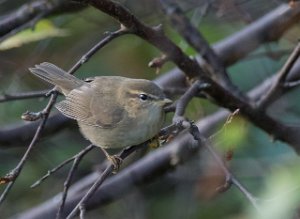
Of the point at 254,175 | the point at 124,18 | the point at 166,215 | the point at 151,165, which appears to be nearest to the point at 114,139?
the point at 151,165

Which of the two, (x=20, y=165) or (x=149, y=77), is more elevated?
(x=20, y=165)

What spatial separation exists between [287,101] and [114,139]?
1766 mm

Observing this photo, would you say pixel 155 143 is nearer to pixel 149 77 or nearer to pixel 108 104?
pixel 108 104

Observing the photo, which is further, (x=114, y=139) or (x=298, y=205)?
(x=114, y=139)

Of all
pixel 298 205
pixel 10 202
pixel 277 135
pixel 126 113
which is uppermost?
pixel 298 205

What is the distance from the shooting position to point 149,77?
5348 millimetres

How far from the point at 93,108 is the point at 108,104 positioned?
0.08m

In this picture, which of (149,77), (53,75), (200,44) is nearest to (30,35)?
(53,75)

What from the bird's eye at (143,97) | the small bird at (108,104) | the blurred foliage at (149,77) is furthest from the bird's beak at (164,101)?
the blurred foliage at (149,77)

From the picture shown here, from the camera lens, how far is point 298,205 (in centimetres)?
173

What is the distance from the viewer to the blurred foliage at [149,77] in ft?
14.2

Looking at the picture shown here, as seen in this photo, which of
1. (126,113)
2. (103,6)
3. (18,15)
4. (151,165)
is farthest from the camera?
(151,165)

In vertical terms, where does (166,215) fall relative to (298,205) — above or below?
below

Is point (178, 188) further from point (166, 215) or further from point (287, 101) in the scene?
point (287, 101)
